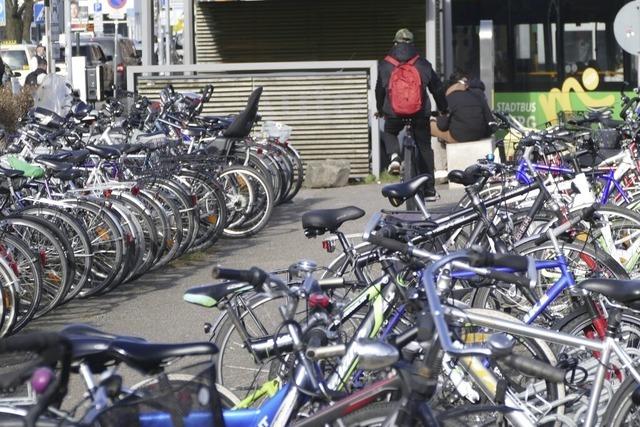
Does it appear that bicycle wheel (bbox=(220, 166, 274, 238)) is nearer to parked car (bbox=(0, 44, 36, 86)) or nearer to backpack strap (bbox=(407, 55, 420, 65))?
backpack strap (bbox=(407, 55, 420, 65))

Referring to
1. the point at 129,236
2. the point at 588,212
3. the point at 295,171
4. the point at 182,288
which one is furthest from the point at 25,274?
the point at 295,171

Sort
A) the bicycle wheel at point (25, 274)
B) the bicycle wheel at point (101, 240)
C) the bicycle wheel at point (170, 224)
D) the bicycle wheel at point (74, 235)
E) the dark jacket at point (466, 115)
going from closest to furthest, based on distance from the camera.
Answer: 1. the bicycle wheel at point (25, 274)
2. the bicycle wheel at point (74, 235)
3. the bicycle wheel at point (101, 240)
4. the bicycle wheel at point (170, 224)
5. the dark jacket at point (466, 115)

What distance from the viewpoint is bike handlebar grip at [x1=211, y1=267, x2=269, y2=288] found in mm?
3768

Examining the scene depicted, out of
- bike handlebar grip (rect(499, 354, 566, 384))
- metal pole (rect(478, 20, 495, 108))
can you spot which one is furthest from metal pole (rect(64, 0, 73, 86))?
bike handlebar grip (rect(499, 354, 566, 384))

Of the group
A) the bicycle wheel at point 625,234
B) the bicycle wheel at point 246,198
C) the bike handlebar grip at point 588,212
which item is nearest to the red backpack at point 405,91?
the bicycle wheel at point 246,198

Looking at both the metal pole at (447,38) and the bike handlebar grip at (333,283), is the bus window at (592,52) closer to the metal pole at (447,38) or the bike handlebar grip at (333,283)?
the metal pole at (447,38)

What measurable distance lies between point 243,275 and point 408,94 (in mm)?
7567

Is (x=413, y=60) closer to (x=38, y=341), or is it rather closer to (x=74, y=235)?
(x=74, y=235)

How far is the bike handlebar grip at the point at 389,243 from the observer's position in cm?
469

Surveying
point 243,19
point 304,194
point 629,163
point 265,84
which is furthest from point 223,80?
point 629,163

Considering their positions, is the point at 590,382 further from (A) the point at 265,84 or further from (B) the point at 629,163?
(A) the point at 265,84

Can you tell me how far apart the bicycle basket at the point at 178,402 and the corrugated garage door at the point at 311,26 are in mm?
17373

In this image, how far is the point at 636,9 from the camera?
510 inches

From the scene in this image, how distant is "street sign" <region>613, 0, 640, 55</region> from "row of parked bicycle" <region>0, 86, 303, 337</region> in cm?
355
